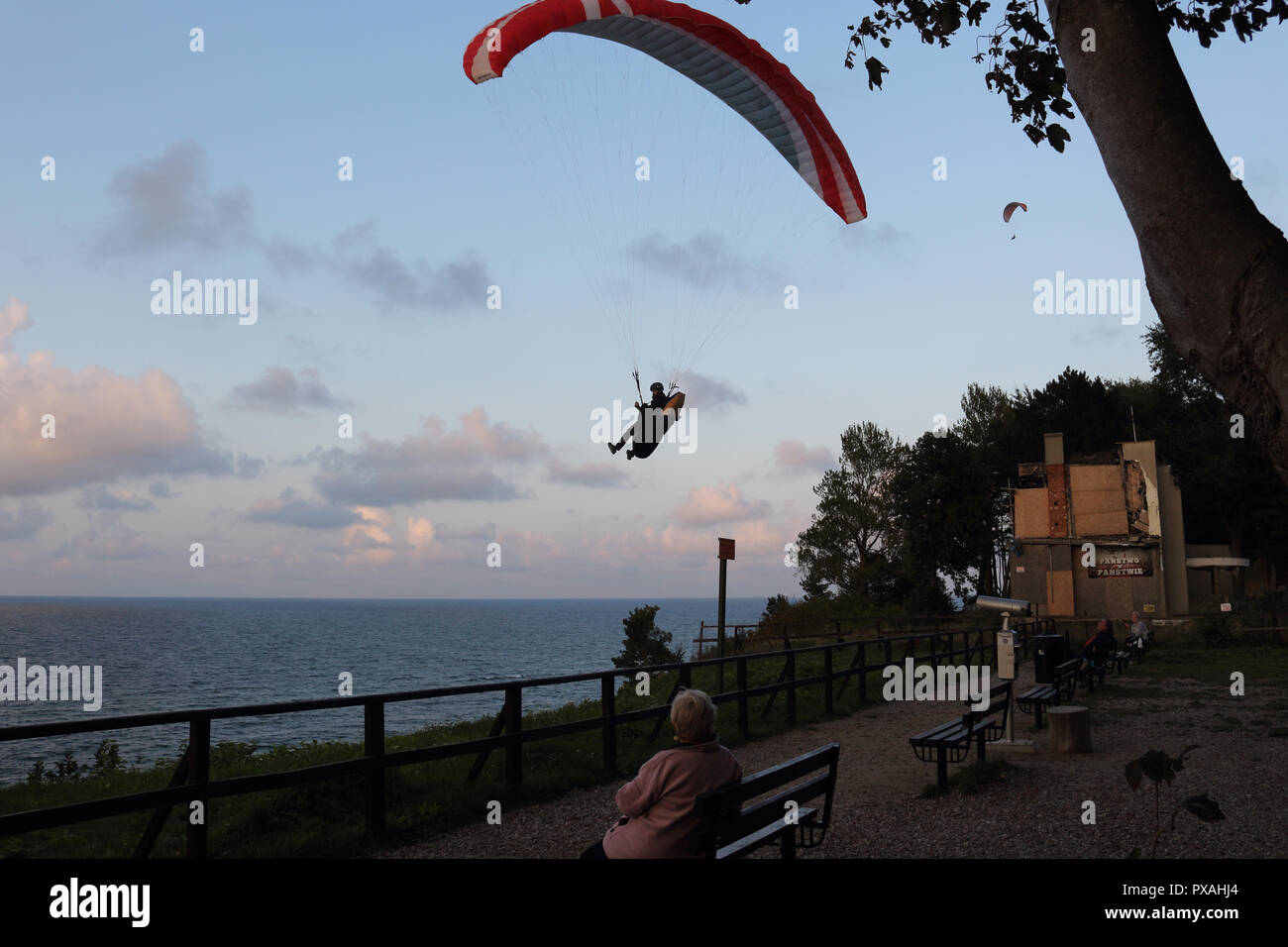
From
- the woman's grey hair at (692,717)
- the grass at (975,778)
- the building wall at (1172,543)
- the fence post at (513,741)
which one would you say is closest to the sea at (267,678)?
the fence post at (513,741)

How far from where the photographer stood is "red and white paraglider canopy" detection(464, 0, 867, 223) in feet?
37.6

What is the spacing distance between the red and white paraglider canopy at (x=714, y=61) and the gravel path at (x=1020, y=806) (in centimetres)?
834

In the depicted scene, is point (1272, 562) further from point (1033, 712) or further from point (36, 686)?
point (36, 686)

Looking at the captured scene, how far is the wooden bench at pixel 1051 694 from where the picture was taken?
43.3 feet

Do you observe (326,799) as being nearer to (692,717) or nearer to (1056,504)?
(692,717)

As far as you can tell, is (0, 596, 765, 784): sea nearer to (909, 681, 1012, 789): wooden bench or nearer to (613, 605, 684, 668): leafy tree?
(613, 605, 684, 668): leafy tree

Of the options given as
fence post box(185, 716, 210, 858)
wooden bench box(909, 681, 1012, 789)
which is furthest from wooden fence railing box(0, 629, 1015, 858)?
wooden bench box(909, 681, 1012, 789)

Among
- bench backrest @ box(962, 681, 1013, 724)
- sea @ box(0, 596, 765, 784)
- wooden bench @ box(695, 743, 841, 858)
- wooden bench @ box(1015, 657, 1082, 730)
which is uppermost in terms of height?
wooden bench @ box(695, 743, 841, 858)

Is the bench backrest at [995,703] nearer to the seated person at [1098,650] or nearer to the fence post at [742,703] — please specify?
the fence post at [742,703]

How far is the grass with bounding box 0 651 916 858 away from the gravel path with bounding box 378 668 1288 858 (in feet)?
0.95

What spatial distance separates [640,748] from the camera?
10898mm

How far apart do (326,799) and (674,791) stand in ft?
14.1

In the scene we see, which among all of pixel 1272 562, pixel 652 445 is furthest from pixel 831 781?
pixel 1272 562

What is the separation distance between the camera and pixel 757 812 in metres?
5.27
